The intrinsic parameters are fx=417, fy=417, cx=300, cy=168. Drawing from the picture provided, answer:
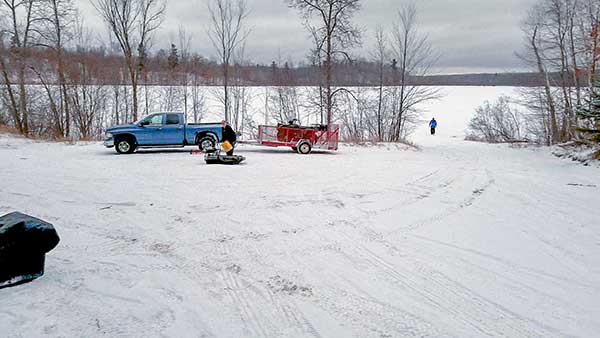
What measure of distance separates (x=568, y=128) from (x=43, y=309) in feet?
98.3

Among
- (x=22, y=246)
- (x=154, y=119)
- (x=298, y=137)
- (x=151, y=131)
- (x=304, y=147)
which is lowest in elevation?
(x=22, y=246)

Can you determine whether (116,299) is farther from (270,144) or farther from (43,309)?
(270,144)

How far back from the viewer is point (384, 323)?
13.5 ft

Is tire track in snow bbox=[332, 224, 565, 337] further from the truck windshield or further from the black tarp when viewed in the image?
the truck windshield

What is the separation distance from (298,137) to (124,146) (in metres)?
7.45

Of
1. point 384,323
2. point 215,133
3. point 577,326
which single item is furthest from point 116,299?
point 215,133

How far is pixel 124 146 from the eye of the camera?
17484 millimetres

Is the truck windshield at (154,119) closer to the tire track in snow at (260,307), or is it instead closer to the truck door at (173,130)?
the truck door at (173,130)

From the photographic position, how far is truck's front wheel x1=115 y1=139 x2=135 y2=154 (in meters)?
17.4

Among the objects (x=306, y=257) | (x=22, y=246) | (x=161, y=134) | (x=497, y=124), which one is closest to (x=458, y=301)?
(x=306, y=257)

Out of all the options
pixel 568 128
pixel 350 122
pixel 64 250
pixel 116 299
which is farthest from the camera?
pixel 350 122

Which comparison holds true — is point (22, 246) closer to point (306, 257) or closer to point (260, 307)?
point (260, 307)

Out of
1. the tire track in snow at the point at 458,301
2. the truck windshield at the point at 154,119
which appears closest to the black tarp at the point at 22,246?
the tire track in snow at the point at 458,301

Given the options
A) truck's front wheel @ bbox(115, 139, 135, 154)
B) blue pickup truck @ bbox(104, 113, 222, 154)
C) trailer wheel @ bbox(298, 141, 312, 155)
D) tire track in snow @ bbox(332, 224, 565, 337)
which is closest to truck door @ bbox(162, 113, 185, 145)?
blue pickup truck @ bbox(104, 113, 222, 154)
